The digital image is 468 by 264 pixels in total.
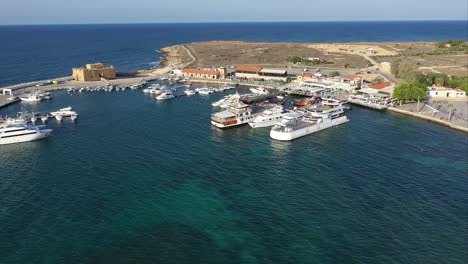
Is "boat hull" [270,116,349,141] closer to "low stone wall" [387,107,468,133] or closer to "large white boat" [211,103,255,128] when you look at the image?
"large white boat" [211,103,255,128]

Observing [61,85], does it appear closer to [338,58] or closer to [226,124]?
[226,124]

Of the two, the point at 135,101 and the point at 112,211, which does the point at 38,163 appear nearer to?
the point at 112,211

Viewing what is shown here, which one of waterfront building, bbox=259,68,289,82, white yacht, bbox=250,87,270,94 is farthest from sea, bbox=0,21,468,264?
waterfront building, bbox=259,68,289,82

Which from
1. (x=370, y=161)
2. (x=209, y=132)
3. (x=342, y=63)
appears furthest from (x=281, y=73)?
(x=370, y=161)

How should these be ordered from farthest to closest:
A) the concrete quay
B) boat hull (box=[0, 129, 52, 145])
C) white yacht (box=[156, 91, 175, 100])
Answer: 1. the concrete quay
2. white yacht (box=[156, 91, 175, 100])
3. boat hull (box=[0, 129, 52, 145])

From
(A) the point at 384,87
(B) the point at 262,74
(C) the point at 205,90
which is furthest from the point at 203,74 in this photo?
(A) the point at 384,87

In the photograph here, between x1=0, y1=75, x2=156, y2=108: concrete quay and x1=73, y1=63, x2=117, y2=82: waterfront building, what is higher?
x1=73, y1=63, x2=117, y2=82: waterfront building

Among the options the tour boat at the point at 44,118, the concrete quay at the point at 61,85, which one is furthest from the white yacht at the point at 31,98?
the tour boat at the point at 44,118

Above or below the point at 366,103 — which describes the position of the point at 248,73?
above
